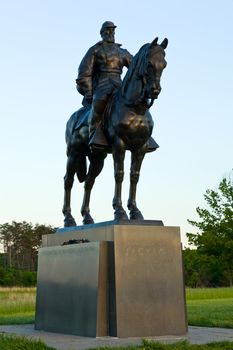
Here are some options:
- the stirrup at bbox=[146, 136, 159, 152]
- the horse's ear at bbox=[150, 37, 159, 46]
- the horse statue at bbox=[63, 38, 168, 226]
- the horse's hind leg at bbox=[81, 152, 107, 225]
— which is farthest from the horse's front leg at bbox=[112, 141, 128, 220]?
the horse's ear at bbox=[150, 37, 159, 46]

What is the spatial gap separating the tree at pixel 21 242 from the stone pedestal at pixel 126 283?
206ft

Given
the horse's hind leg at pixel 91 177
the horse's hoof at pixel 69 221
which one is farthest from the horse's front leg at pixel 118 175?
the horse's hoof at pixel 69 221

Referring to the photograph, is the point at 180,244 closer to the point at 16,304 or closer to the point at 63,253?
the point at 63,253

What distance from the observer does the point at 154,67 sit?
9.45 metres

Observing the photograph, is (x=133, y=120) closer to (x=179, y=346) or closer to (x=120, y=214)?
(x=120, y=214)

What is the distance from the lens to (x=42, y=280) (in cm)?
1140

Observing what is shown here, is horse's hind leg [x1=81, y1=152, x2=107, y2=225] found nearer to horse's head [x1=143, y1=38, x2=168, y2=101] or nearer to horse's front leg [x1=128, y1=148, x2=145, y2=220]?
horse's front leg [x1=128, y1=148, x2=145, y2=220]

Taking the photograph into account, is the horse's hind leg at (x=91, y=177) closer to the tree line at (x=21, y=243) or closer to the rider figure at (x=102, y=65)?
the rider figure at (x=102, y=65)

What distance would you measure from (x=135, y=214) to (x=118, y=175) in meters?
0.70

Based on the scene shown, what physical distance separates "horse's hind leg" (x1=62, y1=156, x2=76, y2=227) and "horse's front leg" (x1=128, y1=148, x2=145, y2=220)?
173 cm

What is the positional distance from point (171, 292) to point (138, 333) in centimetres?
85

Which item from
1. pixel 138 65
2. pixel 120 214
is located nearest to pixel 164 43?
pixel 138 65

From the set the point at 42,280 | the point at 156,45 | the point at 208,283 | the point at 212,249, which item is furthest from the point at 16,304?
the point at 208,283

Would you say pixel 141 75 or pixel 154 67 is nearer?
pixel 154 67
